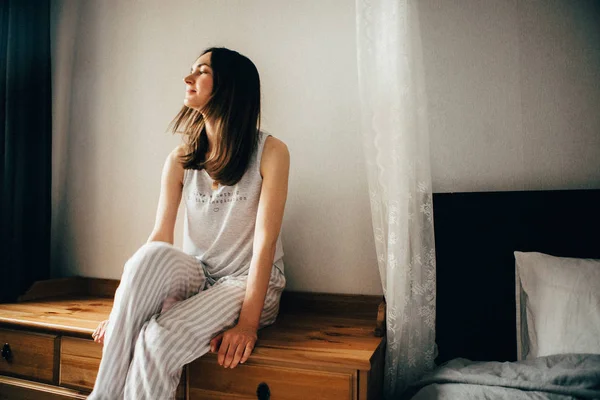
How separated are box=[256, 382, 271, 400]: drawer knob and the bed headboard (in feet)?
2.08

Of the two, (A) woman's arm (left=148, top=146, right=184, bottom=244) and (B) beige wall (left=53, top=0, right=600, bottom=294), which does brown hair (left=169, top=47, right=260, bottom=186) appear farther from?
(B) beige wall (left=53, top=0, right=600, bottom=294)

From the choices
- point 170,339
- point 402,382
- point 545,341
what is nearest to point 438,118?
point 545,341

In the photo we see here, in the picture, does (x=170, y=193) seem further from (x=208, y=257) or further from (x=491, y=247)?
(x=491, y=247)

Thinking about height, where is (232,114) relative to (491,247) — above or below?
above

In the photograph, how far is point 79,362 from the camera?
1.36 meters

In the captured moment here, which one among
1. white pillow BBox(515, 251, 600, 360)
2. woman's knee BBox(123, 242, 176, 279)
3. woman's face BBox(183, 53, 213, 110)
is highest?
woman's face BBox(183, 53, 213, 110)

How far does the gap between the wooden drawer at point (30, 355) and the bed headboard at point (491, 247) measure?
52.0 inches

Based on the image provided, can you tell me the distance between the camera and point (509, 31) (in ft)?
4.90

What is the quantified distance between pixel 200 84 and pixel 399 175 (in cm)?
74

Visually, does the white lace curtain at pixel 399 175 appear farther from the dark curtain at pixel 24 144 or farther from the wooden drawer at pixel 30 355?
the dark curtain at pixel 24 144

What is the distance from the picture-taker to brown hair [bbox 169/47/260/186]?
1.39 m

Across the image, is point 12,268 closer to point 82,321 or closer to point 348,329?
point 82,321

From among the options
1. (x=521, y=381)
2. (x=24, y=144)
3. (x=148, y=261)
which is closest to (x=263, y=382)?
(x=148, y=261)

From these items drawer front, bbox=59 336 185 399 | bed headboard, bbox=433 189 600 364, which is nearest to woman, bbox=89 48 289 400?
drawer front, bbox=59 336 185 399
